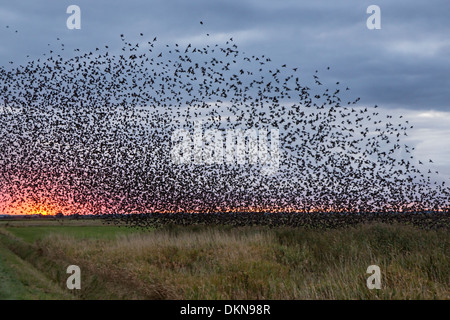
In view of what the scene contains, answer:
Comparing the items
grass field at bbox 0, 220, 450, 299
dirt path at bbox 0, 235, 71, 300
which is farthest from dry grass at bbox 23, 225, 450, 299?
dirt path at bbox 0, 235, 71, 300

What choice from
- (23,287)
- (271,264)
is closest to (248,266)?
(271,264)

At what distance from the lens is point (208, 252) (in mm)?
22156

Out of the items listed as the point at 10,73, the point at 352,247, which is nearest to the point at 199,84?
the point at 10,73

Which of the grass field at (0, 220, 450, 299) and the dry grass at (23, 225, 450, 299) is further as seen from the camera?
the dry grass at (23, 225, 450, 299)

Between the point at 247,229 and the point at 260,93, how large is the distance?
8541 millimetres

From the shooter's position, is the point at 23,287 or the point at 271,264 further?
the point at 271,264

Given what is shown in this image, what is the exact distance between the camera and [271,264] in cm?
1903

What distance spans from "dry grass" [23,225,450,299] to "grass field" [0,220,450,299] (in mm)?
40

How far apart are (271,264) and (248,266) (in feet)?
3.57

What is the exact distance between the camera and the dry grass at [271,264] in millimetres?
13977

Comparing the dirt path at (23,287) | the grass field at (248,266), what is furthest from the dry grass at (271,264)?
the dirt path at (23,287)

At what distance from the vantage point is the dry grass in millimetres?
13977

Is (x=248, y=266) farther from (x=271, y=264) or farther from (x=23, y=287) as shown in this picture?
(x=23, y=287)

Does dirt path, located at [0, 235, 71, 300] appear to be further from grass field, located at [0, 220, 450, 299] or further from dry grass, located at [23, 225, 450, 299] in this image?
dry grass, located at [23, 225, 450, 299]
